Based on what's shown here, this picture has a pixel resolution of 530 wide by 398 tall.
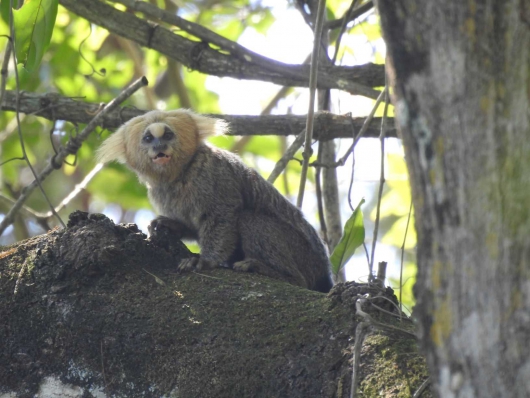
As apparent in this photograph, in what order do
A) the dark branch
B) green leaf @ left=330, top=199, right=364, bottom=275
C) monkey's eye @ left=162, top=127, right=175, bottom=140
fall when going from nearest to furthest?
green leaf @ left=330, top=199, right=364, bottom=275 < the dark branch < monkey's eye @ left=162, top=127, right=175, bottom=140

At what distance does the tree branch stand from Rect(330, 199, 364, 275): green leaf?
258 centimetres

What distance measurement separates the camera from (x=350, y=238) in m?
4.21

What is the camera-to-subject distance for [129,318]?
348cm

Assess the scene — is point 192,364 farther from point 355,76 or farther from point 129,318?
point 355,76

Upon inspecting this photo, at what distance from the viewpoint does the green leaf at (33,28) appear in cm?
477

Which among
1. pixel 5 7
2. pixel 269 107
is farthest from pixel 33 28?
pixel 269 107

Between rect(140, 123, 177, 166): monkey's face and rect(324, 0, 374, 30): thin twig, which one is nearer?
rect(140, 123, 177, 166): monkey's face

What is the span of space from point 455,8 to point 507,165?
1.40 ft

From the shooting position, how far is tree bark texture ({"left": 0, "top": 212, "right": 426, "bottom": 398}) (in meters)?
3.03

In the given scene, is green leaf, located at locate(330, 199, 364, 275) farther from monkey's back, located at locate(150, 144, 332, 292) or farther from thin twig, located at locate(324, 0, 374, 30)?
thin twig, located at locate(324, 0, 374, 30)

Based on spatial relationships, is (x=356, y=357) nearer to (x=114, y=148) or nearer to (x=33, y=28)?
(x=33, y=28)

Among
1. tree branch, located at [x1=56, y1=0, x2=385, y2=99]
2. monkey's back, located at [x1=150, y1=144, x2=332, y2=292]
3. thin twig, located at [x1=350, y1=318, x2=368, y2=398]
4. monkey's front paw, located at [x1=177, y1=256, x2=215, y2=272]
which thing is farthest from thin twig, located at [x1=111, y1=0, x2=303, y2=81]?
thin twig, located at [x1=350, y1=318, x2=368, y2=398]

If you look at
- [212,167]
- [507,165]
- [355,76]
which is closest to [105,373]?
[507,165]

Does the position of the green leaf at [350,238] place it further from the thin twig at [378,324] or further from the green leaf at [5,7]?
the green leaf at [5,7]
